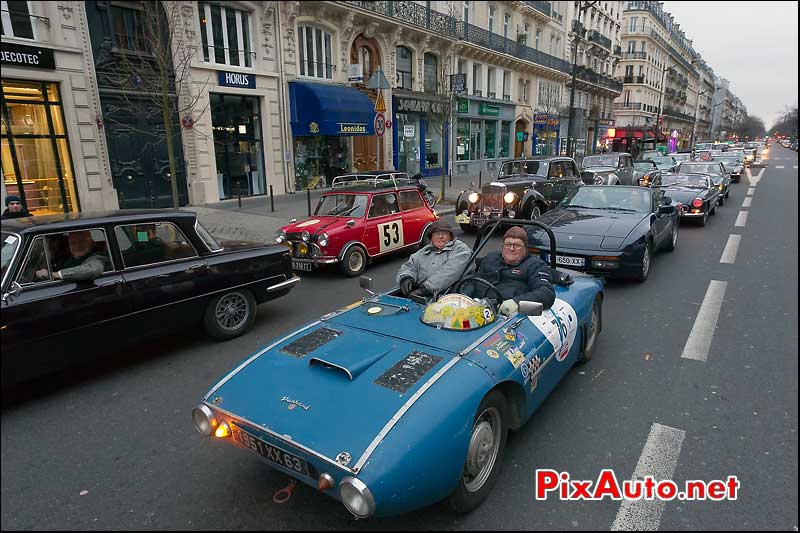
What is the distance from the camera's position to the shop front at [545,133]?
37.8 meters

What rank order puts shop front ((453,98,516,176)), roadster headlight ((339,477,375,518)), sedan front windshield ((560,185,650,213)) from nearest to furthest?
roadster headlight ((339,477,375,518))
sedan front windshield ((560,185,650,213))
shop front ((453,98,516,176))

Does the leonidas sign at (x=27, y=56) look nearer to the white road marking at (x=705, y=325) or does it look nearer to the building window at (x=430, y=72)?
the white road marking at (x=705, y=325)

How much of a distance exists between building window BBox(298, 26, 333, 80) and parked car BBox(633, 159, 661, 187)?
13.0 m

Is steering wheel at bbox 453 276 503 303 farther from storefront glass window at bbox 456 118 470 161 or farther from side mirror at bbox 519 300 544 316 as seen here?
storefront glass window at bbox 456 118 470 161

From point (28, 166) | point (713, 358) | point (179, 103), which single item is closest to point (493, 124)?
point (179, 103)

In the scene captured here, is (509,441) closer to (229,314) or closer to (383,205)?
(229,314)

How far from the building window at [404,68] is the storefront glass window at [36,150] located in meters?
15.0

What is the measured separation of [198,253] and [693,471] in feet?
16.0

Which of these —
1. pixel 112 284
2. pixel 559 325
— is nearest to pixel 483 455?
pixel 559 325

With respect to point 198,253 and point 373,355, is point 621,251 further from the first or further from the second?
point 198,253

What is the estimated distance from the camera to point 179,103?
15.1 meters

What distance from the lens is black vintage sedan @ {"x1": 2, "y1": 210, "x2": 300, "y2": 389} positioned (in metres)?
3.81

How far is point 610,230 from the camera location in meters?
7.54

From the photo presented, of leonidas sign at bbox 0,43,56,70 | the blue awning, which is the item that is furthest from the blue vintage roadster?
the blue awning
